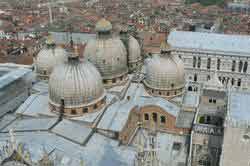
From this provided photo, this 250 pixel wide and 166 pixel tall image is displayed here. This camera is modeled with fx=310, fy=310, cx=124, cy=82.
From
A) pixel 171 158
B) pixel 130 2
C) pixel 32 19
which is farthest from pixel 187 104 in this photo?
pixel 130 2

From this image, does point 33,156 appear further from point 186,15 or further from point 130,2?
point 130,2

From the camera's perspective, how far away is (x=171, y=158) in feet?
105

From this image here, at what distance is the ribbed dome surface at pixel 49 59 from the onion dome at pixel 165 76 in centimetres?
1185

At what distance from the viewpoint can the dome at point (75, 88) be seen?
31.3m

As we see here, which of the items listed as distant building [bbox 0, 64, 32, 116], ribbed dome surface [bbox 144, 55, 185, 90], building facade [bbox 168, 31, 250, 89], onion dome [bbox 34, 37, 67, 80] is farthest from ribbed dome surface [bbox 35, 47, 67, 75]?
building facade [bbox 168, 31, 250, 89]

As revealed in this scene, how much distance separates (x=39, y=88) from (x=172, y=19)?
88050 millimetres

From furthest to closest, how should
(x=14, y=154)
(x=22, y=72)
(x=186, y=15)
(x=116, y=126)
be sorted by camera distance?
(x=186, y=15) → (x=22, y=72) → (x=116, y=126) → (x=14, y=154)

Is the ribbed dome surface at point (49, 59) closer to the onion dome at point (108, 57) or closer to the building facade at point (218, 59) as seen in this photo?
the onion dome at point (108, 57)

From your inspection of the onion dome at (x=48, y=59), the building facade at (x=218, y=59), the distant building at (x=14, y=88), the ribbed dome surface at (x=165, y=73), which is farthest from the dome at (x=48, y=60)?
the building facade at (x=218, y=59)

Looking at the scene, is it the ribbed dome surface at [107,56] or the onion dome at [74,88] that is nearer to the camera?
the onion dome at [74,88]

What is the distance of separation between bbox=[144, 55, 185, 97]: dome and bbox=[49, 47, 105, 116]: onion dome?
7558 millimetres

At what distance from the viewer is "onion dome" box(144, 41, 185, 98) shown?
36281mm

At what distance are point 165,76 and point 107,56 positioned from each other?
726cm

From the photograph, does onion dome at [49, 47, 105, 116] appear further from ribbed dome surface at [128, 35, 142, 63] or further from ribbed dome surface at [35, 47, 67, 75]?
ribbed dome surface at [128, 35, 142, 63]
